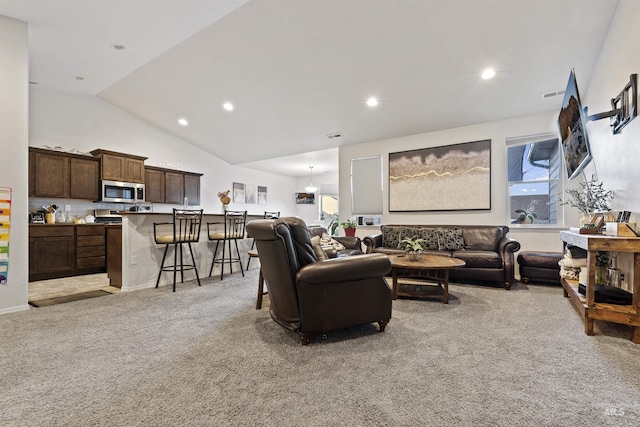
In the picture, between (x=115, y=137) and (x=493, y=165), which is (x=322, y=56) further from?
(x=115, y=137)

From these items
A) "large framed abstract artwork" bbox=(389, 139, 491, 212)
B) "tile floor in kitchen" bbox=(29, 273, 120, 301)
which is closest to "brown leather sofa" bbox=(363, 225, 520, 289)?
"large framed abstract artwork" bbox=(389, 139, 491, 212)

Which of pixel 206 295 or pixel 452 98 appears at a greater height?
pixel 452 98

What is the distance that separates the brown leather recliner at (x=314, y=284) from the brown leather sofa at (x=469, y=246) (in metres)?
2.32

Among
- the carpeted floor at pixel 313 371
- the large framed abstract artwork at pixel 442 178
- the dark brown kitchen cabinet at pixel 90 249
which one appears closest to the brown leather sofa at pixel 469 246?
the large framed abstract artwork at pixel 442 178

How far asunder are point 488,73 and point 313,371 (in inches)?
164

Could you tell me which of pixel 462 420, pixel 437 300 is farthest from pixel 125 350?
pixel 437 300

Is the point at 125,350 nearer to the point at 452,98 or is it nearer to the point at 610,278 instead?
the point at 610,278

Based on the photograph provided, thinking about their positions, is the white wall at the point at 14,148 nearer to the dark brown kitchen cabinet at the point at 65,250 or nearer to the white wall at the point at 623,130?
the dark brown kitchen cabinet at the point at 65,250

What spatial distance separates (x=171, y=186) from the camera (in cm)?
674

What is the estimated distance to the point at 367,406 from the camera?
1458mm

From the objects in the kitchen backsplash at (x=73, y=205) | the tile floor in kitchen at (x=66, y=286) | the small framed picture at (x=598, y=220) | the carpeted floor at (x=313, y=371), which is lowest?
the tile floor in kitchen at (x=66, y=286)

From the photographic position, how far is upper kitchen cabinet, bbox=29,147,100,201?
15.8 ft

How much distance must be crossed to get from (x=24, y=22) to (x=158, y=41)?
131 centimetres

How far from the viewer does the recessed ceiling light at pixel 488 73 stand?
12.6 ft
